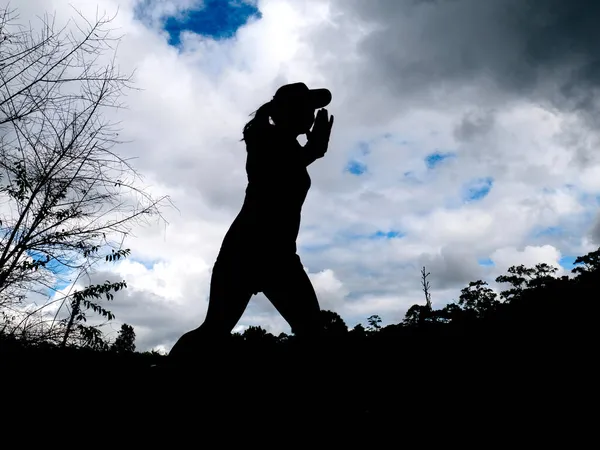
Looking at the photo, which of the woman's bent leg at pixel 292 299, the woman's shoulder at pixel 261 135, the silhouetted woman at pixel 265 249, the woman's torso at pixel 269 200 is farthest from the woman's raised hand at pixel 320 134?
the woman's bent leg at pixel 292 299

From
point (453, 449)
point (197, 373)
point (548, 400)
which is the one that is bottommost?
point (453, 449)

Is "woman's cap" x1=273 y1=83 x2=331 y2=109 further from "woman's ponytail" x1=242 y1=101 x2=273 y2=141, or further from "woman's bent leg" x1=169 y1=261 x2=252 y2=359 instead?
"woman's bent leg" x1=169 y1=261 x2=252 y2=359

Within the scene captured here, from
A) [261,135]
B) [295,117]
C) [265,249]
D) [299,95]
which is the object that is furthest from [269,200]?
[299,95]

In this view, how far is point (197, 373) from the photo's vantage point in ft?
7.67

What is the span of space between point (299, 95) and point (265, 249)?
3.71 feet

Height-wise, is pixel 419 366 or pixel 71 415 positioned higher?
pixel 419 366

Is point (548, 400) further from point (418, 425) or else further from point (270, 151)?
point (270, 151)

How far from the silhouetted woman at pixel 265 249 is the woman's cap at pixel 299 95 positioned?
196 millimetres

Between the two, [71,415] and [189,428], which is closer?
[189,428]

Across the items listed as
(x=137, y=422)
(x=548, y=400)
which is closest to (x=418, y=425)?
(x=548, y=400)

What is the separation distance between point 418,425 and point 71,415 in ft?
6.83

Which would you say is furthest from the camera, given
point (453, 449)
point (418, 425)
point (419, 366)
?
point (419, 366)

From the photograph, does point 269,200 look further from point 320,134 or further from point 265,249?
point 320,134

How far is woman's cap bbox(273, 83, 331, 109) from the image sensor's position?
279 cm
